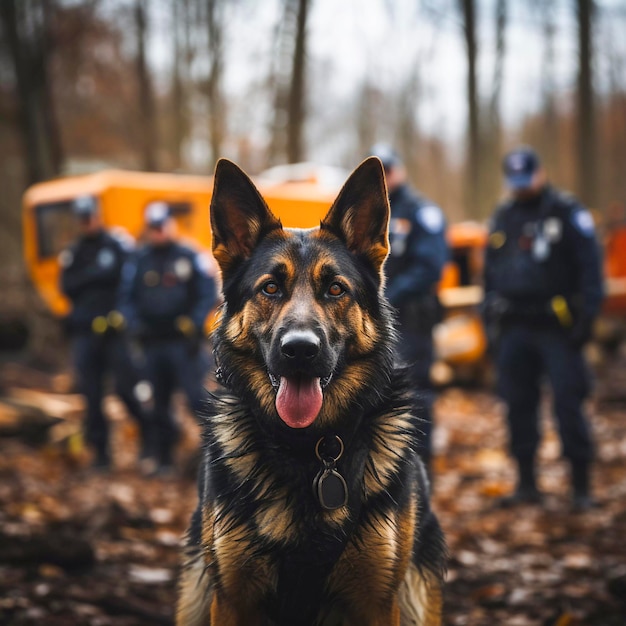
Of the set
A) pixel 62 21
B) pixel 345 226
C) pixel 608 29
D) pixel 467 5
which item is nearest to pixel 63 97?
pixel 62 21

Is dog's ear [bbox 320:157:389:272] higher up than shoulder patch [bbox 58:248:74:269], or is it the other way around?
dog's ear [bbox 320:157:389:272]

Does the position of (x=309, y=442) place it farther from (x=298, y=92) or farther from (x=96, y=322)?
(x=298, y=92)

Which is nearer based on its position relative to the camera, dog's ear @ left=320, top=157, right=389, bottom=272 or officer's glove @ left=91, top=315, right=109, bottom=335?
dog's ear @ left=320, top=157, right=389, bottom=272

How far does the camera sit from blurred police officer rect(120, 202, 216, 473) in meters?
6.85

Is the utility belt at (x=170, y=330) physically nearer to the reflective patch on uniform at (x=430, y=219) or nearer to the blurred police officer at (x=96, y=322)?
the blurred police officer at (x=96, y=322)

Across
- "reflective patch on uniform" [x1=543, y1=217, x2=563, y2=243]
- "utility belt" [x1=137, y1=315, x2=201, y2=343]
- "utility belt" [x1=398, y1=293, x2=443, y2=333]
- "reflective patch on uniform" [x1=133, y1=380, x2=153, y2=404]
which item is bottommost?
"reflective patch on uniform" [x1=133, y1=380, x2=153, y2=404]

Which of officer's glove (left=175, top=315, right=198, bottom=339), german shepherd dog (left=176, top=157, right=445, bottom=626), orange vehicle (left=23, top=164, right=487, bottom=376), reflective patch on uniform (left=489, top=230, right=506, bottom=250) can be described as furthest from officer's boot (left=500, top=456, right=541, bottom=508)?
orange vehicle (left=23, top=164, right=487, bottom=376)

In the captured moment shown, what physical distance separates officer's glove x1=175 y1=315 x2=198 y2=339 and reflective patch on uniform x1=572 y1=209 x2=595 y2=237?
3.73 meters

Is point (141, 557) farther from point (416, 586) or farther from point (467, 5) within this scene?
point (467, 5)

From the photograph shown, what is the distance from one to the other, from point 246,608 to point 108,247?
5.77 meters

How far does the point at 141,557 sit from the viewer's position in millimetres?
4270

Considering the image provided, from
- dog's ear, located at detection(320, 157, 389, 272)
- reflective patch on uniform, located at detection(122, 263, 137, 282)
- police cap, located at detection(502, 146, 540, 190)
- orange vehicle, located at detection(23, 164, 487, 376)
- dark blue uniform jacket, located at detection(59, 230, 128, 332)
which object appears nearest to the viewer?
dog's ear, located at detection(320, 157, 389, 272)

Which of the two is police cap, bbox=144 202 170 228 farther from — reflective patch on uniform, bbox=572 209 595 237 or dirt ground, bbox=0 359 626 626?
reflective patch on uniform, bbox=572 209 595 237

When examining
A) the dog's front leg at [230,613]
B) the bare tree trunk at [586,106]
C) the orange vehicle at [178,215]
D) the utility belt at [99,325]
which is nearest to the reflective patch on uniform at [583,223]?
the dog's front leg at [230,613]
